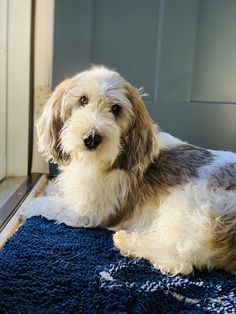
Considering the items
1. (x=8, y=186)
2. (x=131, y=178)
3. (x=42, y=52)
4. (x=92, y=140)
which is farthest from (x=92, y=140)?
(x=42, y=52)

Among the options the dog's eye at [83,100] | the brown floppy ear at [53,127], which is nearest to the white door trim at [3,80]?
the brown floppy ear at [53,127]

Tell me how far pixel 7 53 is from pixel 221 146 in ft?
4.48

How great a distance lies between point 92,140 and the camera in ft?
5.26

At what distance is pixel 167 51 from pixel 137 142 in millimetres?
898

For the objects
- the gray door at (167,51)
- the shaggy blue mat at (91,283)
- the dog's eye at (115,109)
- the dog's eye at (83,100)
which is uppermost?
the gray door at (167,51)

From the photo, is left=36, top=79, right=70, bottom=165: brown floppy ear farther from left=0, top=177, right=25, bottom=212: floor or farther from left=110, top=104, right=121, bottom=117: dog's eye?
left=0, top=177, right=25, bottom=212: floor

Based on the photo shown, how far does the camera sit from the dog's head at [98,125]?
163 centimetres

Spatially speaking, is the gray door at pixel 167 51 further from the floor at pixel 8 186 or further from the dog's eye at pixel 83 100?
the dog's eye at pixel 83 100

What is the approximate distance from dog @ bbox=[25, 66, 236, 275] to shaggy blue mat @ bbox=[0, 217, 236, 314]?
0.27 ft

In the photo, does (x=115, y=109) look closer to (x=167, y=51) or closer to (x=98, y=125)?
(x=98, y=125)

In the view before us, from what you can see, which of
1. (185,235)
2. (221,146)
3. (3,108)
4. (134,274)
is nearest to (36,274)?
(134,274)

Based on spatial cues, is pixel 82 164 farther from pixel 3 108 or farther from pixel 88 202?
pixel 3 108

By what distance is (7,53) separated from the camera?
2367mm

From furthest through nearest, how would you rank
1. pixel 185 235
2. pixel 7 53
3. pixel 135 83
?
1. pixel 135 83
2. pixel 7 53
3. pixel 185 235
